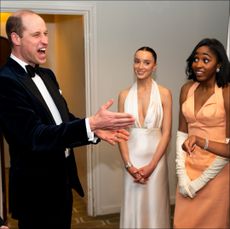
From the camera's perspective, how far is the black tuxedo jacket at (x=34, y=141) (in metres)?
1.78

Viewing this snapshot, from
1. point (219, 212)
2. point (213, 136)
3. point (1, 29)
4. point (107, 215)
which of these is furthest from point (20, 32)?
point (1, 29)

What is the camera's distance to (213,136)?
2.60m

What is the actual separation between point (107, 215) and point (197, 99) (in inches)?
74.9

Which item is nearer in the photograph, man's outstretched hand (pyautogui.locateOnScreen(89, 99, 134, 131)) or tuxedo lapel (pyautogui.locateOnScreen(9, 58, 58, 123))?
man's outstretched hand (pyautogui.locateOnScreen(89, 99, 134, 131))

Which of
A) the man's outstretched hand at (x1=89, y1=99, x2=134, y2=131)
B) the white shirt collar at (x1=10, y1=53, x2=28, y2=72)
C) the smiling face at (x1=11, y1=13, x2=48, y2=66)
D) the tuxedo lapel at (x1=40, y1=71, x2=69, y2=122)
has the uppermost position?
the smiling face at (x1=11, y1=13, x2=48, y2=66)

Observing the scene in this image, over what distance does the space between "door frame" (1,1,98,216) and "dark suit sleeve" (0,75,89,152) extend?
183cm

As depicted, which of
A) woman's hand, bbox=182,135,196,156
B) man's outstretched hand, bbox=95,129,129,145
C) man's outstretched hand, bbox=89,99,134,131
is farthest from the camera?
woman's hand, bbox=182,135,196,156

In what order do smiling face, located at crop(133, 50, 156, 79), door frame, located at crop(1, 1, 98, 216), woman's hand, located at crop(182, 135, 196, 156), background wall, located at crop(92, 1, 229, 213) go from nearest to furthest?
woman's hand, located at crop(182, 135, 196, 156) < smiling face, located at crop(133, 50, 156, 79) < door frame, located at crop(1, 1, 98, 216) < background wall, located at crop(92, 1, 229, 213)

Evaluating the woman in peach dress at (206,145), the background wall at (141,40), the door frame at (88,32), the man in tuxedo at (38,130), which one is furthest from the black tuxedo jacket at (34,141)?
the background wall at (141,40)

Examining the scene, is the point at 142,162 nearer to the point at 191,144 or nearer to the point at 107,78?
the point at 191,144

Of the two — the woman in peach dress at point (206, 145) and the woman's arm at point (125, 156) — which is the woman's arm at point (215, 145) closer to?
the woman in peach dress at point (206, 145)

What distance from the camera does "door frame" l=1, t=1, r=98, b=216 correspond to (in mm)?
3533

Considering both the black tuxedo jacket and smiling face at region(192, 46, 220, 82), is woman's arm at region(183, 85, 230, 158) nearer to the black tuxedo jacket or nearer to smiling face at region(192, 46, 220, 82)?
smiling face at region(192, 46, 220, 82)

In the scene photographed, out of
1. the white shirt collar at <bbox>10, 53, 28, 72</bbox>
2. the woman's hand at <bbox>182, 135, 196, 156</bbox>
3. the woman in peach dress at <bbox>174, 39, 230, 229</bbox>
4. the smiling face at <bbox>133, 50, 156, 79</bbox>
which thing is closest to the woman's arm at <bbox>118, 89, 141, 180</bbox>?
the smiling face at <bbox>133, 50, 156, 79</bbox>
